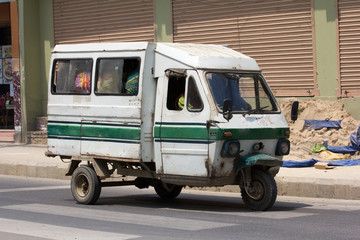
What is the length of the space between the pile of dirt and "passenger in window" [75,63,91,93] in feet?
19.5

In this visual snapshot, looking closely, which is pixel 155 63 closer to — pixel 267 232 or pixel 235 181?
pixel 235 181

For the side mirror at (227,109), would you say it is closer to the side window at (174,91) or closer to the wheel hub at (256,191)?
the side window at (174,91)

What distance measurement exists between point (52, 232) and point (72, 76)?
365 cm

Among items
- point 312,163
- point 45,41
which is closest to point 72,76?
point 312,163

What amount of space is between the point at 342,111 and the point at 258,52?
2869mm

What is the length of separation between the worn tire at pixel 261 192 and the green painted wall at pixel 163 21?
1027 cm

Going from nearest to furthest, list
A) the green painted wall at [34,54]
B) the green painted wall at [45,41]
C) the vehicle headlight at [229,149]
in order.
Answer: the vehicle headlight at [229,149] → the green painted wall at [34,54] → the green painted wall at [45,41]

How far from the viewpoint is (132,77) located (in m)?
10.5

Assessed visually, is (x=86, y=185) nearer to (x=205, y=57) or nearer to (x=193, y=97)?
(x=193, y=97)

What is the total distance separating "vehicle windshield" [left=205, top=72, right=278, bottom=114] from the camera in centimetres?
988

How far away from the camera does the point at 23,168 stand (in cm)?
1642

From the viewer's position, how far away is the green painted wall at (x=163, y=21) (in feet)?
64.3

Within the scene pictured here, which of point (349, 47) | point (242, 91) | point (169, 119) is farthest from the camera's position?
point (349, 47)

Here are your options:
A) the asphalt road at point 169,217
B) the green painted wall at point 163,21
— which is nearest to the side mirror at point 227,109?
the asphalt road at point 169,217
